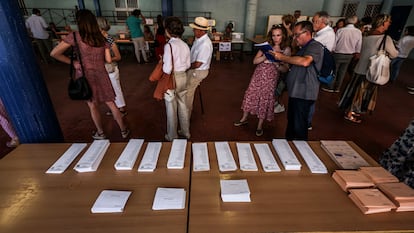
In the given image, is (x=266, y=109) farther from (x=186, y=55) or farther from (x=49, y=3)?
(x=49, y=3)

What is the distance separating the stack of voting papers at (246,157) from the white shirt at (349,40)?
3709 millimetres

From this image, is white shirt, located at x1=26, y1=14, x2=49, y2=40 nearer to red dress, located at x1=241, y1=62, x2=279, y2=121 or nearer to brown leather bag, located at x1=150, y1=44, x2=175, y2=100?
brown leather bag, located at x1=150, y1=44, x2=175, y2=100

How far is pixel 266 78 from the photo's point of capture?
2582 mm

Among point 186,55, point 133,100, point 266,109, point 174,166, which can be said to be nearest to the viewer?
point 174,166

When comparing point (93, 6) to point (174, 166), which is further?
point (93, 6)

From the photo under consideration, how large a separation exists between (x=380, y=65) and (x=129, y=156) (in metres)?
3.29

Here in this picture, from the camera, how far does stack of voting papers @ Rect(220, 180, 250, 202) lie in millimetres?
1007

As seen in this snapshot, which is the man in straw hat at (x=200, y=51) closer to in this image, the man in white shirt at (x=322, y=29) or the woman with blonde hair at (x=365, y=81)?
the man in white shirt at (x=322, y=29)

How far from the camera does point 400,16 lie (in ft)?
29.2

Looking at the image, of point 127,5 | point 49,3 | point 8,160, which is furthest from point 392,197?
point 49,3

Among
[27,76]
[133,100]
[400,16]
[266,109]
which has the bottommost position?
[133,100]

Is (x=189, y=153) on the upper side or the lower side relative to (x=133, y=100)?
upper

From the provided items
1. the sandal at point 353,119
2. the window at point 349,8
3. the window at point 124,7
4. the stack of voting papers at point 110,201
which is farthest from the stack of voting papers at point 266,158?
the window at point 349,8

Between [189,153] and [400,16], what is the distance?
11904 millimetres
